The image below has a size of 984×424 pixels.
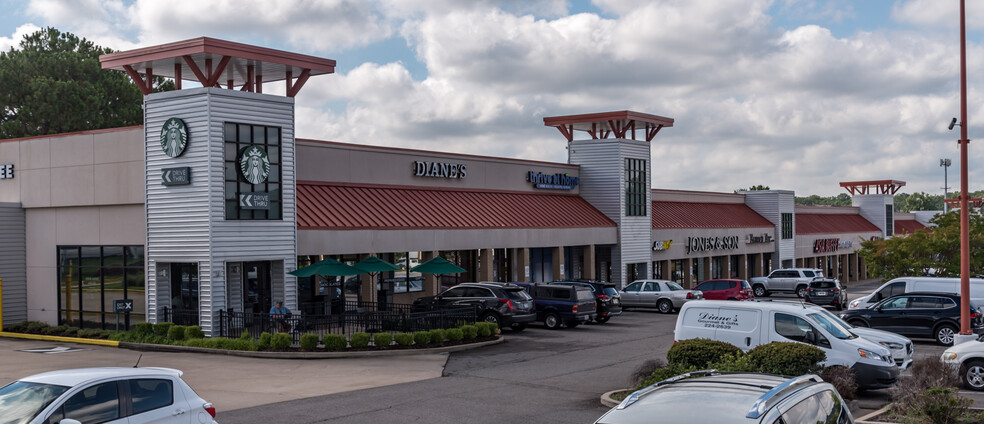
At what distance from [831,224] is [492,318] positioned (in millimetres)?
50816

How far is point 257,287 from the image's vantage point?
2997 cm

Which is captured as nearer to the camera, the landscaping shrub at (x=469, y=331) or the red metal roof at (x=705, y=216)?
the landscaping shrub at (x=469, y=331)

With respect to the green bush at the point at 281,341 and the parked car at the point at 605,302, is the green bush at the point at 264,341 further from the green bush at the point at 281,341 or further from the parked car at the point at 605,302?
the parked car at the point at 605,302

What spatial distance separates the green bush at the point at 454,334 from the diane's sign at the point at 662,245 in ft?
83.3

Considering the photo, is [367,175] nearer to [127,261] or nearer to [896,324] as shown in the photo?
[127,261]

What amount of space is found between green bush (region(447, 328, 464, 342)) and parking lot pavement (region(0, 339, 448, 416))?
1.42 meters

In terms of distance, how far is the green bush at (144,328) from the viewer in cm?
2730

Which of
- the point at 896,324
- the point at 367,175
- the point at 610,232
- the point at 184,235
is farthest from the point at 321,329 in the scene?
the point at 610,232

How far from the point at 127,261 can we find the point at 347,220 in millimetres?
7539

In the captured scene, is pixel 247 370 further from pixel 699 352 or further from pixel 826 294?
pixel 826 294

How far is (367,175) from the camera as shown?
3550 centimetres

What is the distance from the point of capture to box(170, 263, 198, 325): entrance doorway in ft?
90.3

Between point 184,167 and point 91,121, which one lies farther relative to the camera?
point 91,121

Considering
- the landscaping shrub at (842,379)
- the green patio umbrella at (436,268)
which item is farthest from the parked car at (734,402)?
the green patio umbrella at (436,268)
